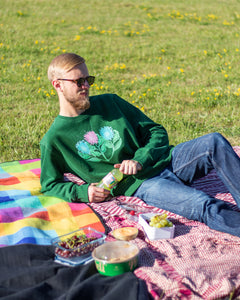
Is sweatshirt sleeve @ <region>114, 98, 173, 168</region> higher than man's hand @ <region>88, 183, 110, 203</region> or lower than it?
higher

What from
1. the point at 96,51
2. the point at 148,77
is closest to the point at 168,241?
the point at 148,77

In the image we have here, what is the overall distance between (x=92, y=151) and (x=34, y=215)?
90 centimetres

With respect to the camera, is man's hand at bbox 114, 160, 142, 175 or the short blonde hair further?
the short blonde hair

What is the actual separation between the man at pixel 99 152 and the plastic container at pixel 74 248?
2.79 ft

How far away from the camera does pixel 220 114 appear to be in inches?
294

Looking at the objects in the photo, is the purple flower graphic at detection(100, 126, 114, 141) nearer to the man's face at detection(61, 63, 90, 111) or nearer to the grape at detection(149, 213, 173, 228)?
the man's face at detection(61, 63, 90, 111)

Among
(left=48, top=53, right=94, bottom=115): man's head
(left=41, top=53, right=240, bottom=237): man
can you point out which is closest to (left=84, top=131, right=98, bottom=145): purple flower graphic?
(left=41, top=53, right=240, bottom=237): man

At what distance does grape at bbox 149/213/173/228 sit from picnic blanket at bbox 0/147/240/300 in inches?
5.4

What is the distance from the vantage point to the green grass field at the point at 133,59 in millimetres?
7215

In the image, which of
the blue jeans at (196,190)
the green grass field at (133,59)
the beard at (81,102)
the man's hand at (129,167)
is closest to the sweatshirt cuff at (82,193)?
the man's hand at (129,167)

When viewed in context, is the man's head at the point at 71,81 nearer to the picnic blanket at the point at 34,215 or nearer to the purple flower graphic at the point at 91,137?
the purple flower graphic at the point at 91,137

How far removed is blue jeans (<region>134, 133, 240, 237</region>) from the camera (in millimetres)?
3738

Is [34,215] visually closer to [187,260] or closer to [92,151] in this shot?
[92,151]

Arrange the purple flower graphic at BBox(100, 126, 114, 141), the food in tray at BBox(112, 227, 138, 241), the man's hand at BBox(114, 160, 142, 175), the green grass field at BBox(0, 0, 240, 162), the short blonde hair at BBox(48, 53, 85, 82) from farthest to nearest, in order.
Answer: the green grass field at BBox(0, 0, 240, 162)
the purple flower graphic at BBox(100, 126, 114, 141)
the short blonde hair at BBox(48, 53, 85, 82)
the man's hand at BBox(114, 160, 142, 175)
the food in tray at BBox(112, 227, 138, 241)
